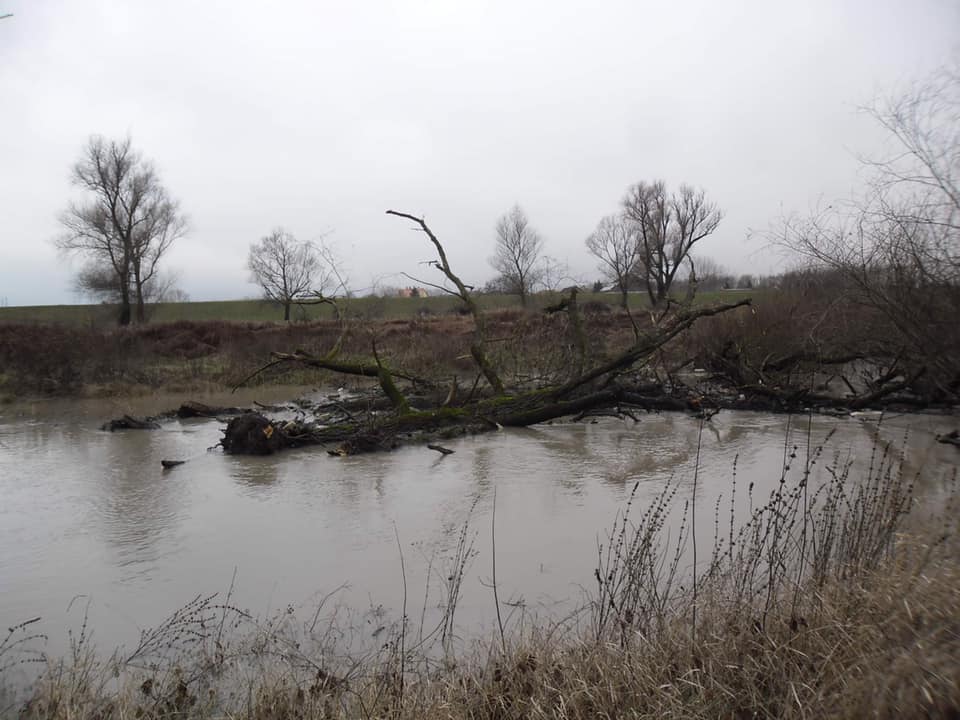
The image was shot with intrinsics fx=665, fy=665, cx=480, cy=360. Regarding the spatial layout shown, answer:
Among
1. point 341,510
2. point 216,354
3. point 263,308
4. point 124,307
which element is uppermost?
point 263,308

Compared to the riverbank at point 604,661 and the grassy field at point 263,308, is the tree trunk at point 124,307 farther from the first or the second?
the riverbank at point 604,661

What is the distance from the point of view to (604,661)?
3.34m

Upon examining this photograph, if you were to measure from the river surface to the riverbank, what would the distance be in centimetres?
38

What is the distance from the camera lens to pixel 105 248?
38.4 meters

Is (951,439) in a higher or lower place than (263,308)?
lower

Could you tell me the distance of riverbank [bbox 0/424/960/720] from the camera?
282cm

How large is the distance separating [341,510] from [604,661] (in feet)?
14.4

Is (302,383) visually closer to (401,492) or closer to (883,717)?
(401,492)

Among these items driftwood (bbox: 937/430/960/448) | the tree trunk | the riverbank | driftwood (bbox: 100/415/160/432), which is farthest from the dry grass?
the tree trunk

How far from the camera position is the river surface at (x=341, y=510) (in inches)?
197

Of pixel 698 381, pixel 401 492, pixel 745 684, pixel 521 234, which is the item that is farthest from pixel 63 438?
pixel 521 234

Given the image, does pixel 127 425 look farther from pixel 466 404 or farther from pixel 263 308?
pixel 263 308

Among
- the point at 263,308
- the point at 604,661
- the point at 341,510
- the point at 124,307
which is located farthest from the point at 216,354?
the point at 263,308

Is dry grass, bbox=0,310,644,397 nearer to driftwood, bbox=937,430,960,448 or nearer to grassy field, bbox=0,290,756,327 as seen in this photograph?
driftwood, bbox=937,430,960,448
